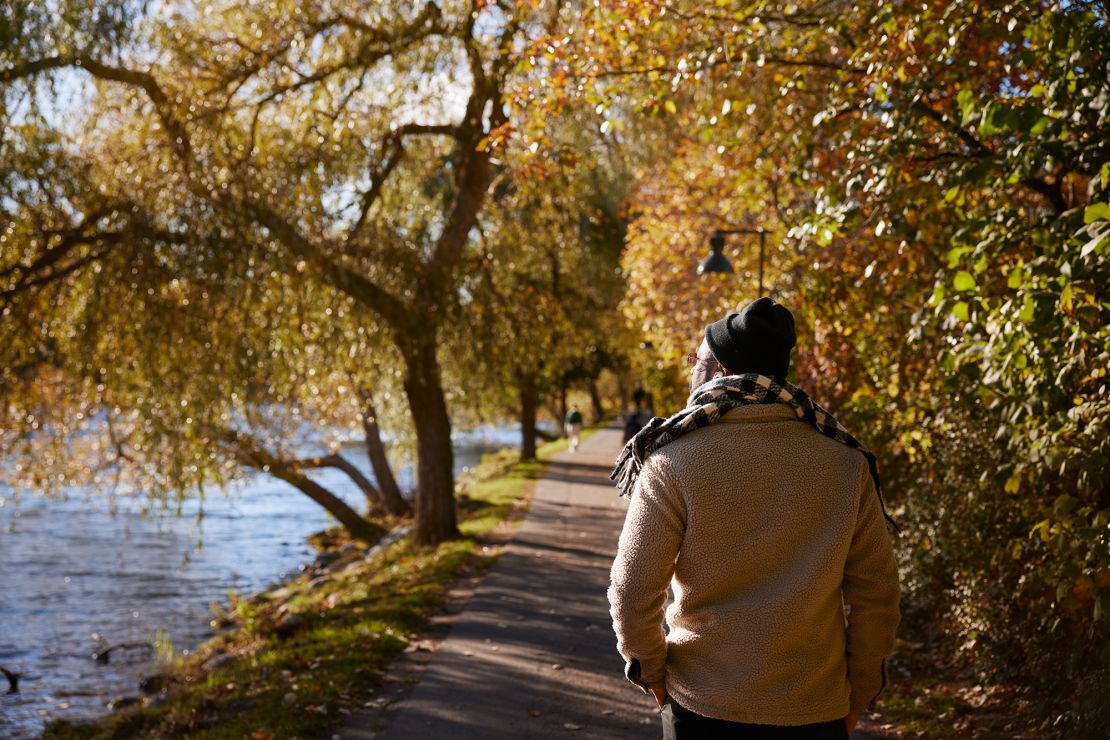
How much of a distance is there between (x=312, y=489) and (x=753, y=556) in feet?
63.6

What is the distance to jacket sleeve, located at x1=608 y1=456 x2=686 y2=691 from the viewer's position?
2.87m

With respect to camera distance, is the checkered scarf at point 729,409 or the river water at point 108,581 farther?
the river water at point 108,581

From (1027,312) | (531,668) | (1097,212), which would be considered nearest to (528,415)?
(531,668)

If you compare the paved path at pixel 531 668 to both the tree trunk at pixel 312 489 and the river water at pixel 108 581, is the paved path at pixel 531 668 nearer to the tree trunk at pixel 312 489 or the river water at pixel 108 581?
the river water at pixel 108 581

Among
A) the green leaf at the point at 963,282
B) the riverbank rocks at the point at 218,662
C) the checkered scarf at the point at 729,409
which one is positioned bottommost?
the riverbank rocks at the point at 218,662

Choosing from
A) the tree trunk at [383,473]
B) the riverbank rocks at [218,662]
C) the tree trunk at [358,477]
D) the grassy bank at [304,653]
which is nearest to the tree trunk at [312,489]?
the tree trunk at [358,477]

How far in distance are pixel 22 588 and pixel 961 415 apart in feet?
52.4

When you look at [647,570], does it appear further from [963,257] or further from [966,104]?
[963,257]

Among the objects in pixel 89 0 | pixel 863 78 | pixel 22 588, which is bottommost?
pixel 22 588

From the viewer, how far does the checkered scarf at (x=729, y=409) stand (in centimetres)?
286

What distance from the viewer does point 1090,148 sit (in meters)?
4.79

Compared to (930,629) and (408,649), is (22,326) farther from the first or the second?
(930,629)

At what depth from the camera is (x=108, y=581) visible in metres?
18.8

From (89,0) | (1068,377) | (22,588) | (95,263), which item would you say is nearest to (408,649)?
(95,263)
